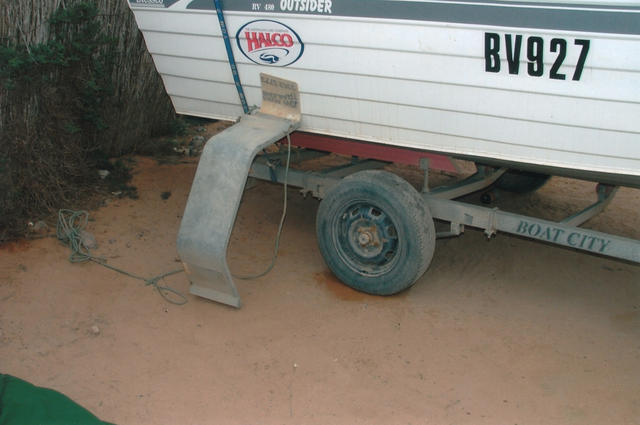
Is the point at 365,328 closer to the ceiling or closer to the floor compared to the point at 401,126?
closer to the floor

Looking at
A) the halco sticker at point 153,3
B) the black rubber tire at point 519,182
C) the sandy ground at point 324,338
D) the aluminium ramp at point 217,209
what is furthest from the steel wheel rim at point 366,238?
the black rubber tire at point 519,182

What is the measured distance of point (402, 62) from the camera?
368 cm

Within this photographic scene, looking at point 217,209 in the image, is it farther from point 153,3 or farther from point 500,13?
point 500,13

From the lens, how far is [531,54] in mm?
3309

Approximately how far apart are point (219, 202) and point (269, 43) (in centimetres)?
111

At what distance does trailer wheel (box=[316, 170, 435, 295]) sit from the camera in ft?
13.0

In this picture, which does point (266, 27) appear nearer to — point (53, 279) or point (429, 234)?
point (429, 234)

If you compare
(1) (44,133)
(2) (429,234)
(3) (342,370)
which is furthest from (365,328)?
(1) (44,133)

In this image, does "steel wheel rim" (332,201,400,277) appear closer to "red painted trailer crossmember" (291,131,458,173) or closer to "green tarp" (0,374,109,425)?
"red painted trailer crossmember" (291,131,458,173)

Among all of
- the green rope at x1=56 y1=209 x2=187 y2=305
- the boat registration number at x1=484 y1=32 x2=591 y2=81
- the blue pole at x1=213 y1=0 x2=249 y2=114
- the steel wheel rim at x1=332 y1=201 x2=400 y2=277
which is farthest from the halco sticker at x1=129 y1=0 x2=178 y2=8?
Answer: the boat registration number at x1=484 y1=32 x2=591 y2=81

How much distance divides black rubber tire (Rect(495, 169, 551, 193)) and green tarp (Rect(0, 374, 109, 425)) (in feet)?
13.6

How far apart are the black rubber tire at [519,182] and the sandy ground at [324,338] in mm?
867

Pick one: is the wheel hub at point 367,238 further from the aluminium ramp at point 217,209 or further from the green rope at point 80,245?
the green rope at point 80,245

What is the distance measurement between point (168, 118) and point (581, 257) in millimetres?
4473
